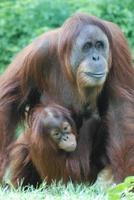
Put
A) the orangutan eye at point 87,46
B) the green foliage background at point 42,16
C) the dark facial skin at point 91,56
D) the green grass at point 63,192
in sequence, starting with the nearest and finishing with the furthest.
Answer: the green grass at point 63,192, the dark facial skin at point 91,56, the orangutan eye at point 87,46, the green foliage background at point 42,16

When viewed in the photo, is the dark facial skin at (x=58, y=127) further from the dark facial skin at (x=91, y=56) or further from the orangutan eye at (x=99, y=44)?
the orangutan eye at (x=99, y=44)

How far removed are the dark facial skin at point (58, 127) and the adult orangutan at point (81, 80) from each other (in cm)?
16

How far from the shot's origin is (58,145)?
566 centimetres

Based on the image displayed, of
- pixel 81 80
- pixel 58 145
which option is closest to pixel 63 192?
pixel 58 145

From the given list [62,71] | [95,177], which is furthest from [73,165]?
[62,71]

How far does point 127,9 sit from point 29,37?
1.14m

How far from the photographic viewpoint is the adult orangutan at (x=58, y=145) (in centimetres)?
562

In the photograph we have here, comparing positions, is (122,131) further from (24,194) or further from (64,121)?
(24,194)

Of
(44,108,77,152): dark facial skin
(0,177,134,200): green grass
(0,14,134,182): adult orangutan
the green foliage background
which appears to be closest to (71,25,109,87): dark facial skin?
(0,14,134,182): adult orangutan

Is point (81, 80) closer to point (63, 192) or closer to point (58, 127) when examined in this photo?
point (58, 127)

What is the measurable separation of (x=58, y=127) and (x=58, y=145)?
0.39 feet

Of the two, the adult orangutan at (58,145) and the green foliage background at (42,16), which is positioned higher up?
the adult orangutan at (58,145)

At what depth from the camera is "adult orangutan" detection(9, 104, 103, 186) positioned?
18.4 feet

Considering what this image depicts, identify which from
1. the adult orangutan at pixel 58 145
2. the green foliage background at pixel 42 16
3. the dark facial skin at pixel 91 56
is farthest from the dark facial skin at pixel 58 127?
the green foliage background at pixel 42 16
